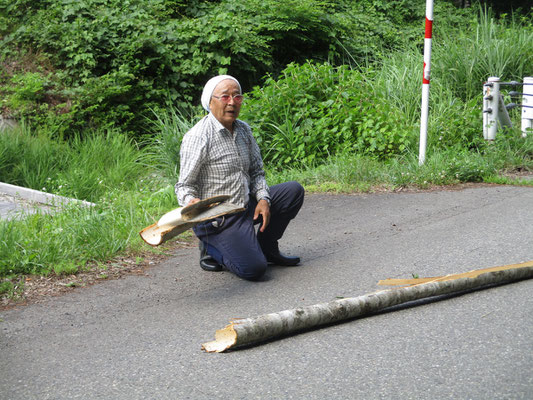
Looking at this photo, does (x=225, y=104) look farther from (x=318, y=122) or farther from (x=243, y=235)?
(x=318, y=122)

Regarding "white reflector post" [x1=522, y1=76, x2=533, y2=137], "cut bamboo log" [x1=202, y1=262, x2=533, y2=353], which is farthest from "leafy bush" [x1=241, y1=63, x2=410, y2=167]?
"cut bamboo log" [x1=202, y1=262, x2=533, y2=353]

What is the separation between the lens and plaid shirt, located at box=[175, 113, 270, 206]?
4840 mm

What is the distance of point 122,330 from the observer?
4043 mm

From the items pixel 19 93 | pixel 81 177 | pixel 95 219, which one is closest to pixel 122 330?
pixel 95 219

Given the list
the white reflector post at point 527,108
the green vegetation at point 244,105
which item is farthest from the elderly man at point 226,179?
the white reflector post at point 527,108

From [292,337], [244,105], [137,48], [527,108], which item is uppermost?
[137,48]

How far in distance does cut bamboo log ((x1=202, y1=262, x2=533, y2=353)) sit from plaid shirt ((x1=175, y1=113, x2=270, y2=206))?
4.31ft

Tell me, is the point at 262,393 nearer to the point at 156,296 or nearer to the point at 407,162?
the point at 156,296

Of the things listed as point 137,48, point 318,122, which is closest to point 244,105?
point 318,122

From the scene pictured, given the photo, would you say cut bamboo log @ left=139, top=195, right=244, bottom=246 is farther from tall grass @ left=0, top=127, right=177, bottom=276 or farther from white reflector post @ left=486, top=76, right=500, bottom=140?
white reflector post @ left=486, top=76, right=500, bottom=140

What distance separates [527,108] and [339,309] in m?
7.59

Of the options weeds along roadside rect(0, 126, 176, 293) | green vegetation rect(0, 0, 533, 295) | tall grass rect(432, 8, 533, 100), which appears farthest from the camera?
tall grass rect(432, 8, 533, 100)

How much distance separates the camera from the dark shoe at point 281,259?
531 centimetres

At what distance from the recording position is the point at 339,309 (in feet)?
13.1
